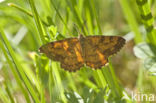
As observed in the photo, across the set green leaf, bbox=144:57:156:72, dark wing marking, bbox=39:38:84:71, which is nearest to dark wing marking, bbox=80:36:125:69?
dark wing marking, bbox=39:38:84:71

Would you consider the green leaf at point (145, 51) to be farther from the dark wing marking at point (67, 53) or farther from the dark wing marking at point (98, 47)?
the dark wing marking at point (67, 53)

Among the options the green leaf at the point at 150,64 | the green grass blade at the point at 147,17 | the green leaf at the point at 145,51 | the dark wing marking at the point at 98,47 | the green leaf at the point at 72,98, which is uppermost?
the green grass blade at the point at 147,17

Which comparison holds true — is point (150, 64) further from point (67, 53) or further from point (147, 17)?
point (67, 53)

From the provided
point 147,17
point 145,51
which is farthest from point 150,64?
point 147,17

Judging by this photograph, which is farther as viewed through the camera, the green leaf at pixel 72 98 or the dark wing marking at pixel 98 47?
the dark wing marking at pixel 98 47

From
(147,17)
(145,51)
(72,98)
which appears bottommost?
(72,98)

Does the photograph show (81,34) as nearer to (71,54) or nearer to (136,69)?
(71,54)

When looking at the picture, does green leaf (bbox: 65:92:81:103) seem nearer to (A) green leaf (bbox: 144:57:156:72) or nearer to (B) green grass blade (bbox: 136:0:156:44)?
(A) green leaf (bbox: 144:57:156:72)

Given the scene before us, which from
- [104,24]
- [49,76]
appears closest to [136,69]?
[104,24]

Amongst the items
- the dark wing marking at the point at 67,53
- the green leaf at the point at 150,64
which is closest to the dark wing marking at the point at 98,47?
the dark wing marking at the point at 67,53

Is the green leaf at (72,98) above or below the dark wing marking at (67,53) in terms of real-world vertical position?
below
